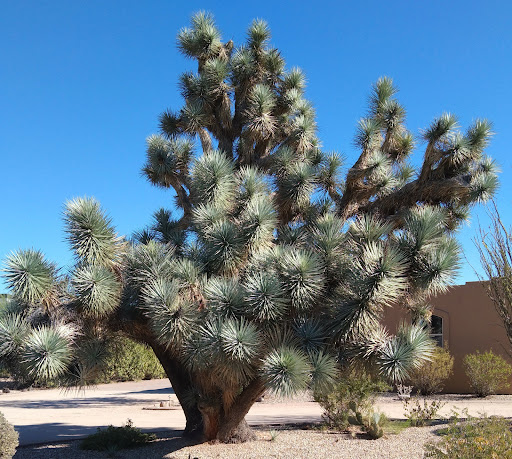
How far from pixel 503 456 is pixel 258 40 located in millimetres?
8486

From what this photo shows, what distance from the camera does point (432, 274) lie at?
6.35m

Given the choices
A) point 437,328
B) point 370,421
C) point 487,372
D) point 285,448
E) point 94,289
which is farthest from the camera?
point 437,328

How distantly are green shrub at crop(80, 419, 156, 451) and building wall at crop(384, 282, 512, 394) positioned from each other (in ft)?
33.8

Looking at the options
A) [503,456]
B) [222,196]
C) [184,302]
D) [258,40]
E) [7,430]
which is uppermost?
[258,40]

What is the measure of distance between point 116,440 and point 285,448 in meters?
2.85

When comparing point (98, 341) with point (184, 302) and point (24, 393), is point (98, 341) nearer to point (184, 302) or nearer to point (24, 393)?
point (184, 302)

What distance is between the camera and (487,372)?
52.2 ft

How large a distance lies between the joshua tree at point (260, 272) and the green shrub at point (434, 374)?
7.79 metres

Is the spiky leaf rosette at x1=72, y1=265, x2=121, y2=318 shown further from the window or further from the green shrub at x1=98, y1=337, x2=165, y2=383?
the green shrub at x1=98, y1=337, x2=165, y2=383

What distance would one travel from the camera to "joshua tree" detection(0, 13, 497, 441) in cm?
643

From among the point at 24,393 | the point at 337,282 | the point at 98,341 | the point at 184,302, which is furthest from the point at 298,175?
the point at 24,393

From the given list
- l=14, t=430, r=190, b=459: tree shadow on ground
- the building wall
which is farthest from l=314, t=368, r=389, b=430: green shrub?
the building wall

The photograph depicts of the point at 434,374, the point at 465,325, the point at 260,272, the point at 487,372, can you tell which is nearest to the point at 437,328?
the point at 465,325

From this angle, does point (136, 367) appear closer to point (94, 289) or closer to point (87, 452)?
point (87, 452)
